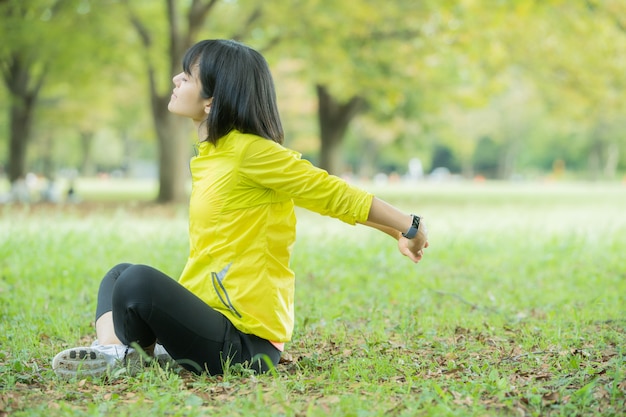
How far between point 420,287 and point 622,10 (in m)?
9.01

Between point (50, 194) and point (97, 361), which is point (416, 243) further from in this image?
point (50, 194)

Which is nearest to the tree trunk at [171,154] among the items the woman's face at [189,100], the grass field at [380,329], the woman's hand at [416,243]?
the grass field at [380,329]

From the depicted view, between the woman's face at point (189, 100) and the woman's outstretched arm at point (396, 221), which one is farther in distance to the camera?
the woman's face at point (189, 100)

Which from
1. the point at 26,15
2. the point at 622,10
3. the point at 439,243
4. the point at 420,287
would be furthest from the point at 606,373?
the point at 26,15

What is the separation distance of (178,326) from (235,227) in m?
0.54

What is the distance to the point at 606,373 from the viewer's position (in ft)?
10.9

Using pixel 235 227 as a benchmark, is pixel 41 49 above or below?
above

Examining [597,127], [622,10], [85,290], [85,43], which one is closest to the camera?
[85,290]

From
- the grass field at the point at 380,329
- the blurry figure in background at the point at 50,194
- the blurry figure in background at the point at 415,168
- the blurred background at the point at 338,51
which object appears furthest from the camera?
the blurry figure in background at the point at 415,168

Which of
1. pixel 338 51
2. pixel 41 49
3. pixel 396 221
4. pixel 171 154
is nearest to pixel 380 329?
pixel 396 221

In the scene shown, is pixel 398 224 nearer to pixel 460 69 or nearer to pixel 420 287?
pixel 420 287

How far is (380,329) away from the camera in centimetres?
475

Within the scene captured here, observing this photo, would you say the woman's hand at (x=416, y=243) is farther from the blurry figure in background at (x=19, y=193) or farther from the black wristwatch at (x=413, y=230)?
the blurry figure in background at (x=19, y=193)

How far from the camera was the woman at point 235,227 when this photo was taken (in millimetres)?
3355
